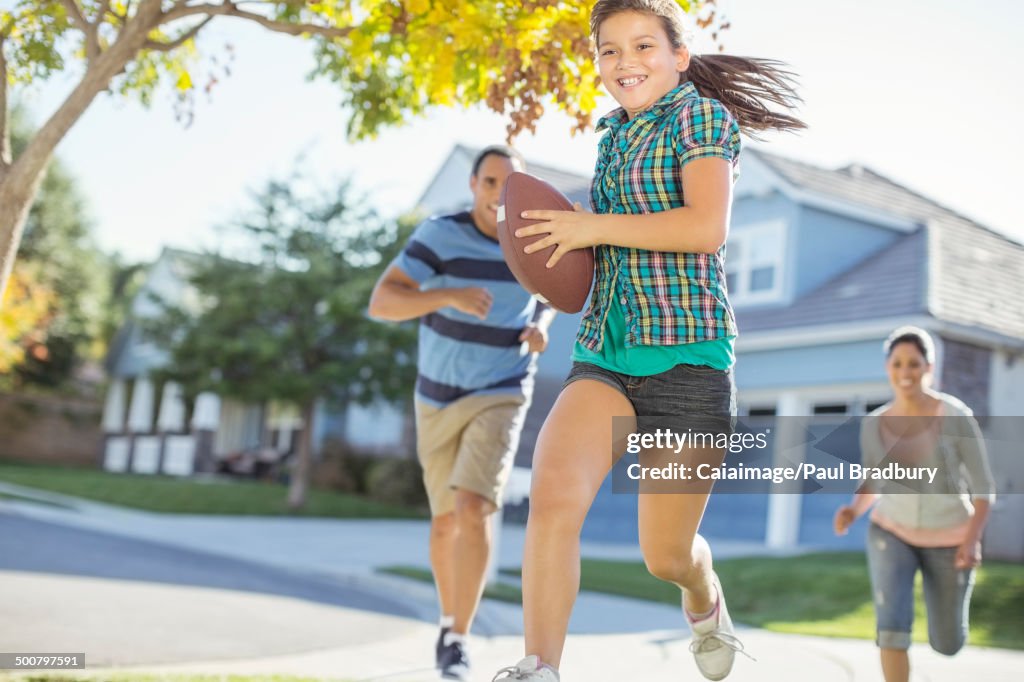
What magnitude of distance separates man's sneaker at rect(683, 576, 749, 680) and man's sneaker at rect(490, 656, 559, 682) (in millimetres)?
1157

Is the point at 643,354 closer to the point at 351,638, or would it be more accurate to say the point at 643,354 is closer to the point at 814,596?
the point at 351,638

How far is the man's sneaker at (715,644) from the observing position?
388 centimetres

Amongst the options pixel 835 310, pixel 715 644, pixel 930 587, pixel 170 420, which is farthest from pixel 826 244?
pixel 170 420

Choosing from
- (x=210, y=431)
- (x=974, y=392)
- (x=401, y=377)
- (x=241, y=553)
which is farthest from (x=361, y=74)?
(x=210, y=431)

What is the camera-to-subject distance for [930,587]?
4812 millimetres

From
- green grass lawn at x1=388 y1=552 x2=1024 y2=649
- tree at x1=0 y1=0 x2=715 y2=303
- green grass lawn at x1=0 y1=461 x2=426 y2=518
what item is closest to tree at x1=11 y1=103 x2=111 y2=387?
green grass lawn at x1=0 y1=461 x2=426 y2=518

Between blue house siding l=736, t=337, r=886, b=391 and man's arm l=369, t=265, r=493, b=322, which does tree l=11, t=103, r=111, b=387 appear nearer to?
blue house siding l=736, t=337, r=886, b=391

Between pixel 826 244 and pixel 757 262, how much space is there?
124 centimetres

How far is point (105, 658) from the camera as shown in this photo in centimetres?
557

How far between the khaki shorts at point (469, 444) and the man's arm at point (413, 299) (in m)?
0.54

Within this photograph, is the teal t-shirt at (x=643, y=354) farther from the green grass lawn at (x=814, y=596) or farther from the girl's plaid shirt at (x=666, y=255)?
the green grass lawn at (x=814, y=596)

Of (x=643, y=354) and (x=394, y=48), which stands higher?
(x=394, y=48)

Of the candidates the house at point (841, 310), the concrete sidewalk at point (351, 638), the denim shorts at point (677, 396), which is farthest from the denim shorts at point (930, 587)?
the house at point (841, 310)

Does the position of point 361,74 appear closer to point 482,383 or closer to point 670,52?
point 482,383
